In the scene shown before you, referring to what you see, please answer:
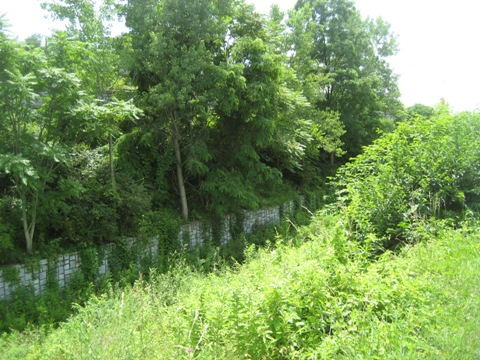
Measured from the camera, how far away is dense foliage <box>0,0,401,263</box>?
25.8 feet

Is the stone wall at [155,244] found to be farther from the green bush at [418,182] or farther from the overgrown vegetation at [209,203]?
the green bush at [418,182]

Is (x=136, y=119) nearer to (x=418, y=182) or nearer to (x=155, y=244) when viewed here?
(x=155, y=244)

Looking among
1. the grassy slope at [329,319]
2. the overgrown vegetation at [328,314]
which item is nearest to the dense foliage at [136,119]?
the overgrown vegetation at [328,314]

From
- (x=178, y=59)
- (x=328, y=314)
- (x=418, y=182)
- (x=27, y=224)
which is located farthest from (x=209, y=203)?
(x=328, y=314)

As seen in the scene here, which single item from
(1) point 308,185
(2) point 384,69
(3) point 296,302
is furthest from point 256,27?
(2) point 384,69

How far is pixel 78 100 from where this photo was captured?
8305mm

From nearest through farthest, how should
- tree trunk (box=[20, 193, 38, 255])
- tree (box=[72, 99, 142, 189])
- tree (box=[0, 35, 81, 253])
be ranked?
tree (box=[0, 35, 81, 253]), tree trunk (box=[20, 193, 38, 255]), tree (box=[72, 99, 142, 189])

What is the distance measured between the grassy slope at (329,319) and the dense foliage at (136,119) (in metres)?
4.52

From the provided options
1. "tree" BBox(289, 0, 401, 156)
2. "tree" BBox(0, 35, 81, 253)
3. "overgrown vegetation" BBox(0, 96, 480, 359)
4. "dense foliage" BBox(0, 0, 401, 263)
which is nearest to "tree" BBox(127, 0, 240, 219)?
"dense foliage" BBox(0, 0, 401, 263)

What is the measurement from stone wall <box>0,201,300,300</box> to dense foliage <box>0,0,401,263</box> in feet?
1.39

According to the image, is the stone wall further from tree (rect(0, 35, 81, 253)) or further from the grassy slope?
the grassy slope

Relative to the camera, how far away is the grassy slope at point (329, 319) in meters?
3.32

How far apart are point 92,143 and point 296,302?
32.4 ft

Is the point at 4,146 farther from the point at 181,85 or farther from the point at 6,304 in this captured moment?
the point at 181,85
